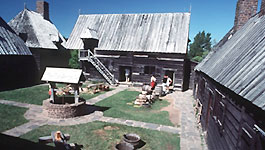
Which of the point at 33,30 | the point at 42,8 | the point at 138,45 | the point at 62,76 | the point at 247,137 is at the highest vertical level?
the point at 42,8

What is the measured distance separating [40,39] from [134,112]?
53.9 feet

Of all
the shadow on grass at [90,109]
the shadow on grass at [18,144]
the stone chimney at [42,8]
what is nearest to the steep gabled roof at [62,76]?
the shadow on grass at [90,109]

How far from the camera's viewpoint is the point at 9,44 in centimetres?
1616

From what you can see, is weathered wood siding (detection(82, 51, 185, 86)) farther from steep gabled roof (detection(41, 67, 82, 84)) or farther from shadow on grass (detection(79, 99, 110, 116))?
steep gabled roof (detection(41, 67, 82, 84))

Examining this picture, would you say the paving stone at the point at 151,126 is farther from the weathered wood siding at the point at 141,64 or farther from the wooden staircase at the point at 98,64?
the wooden staircase at the point at 98,64

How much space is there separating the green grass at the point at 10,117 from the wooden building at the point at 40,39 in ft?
33.7

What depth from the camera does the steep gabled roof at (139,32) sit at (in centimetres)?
2003

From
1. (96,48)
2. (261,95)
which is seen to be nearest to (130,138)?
(261,95)

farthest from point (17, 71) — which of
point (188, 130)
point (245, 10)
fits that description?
point (245, 10)

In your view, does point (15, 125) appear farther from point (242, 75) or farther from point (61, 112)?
point (242, 75)

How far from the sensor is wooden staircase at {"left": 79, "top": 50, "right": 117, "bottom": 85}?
21391 millimetres

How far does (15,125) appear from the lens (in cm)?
838

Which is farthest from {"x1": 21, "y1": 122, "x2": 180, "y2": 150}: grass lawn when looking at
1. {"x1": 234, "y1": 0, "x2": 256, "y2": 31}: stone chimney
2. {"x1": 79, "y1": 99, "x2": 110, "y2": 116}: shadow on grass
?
{"x1": 234, "y1": 0, "x2": 256, "y2": 31}: stone chimney

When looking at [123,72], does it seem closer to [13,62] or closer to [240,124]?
[13,62]
